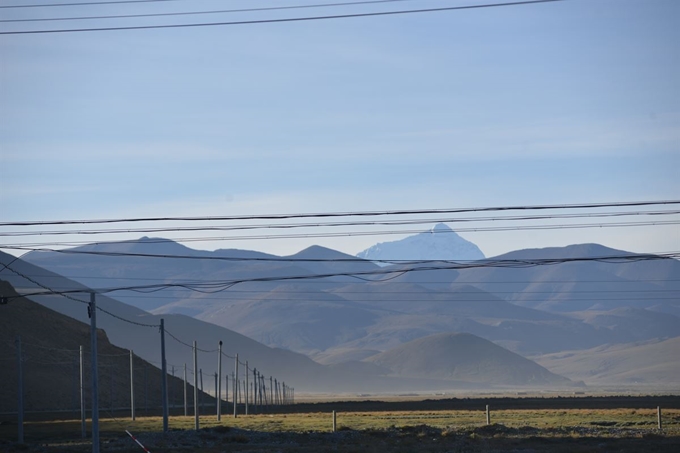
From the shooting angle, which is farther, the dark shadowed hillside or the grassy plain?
the dark shadowed hillside

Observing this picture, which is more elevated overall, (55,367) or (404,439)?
(55,367)

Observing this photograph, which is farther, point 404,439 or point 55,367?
point 55,367

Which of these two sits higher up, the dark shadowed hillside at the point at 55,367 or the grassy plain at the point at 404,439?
the dark shadowed hillside at the point at 55,367

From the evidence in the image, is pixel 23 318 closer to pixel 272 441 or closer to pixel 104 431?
pixel 104 431

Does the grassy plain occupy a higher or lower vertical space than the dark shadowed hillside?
lower

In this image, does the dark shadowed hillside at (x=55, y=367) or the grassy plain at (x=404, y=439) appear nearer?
the grassy plain at (x=404, y=439)

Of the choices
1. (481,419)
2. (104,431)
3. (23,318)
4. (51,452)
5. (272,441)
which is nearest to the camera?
(51,452)

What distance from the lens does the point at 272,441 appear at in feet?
168

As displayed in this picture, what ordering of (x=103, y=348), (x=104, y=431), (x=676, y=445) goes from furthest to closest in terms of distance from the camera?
(x=103, y=348) → (x=104, y=431) → (x=676, y=445)

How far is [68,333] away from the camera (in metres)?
128

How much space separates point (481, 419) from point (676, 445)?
30.0 metres

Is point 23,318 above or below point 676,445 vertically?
above

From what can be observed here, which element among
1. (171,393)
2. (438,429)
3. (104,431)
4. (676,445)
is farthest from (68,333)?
(676,445)

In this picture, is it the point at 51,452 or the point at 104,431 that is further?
the point at 104,431
